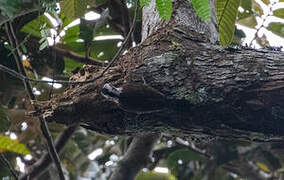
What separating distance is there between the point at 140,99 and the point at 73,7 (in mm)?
701

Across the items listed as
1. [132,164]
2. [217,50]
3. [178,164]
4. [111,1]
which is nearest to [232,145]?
[178,164]

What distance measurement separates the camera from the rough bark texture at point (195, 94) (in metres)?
1.14

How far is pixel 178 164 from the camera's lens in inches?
111

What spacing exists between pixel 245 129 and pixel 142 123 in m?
0.29

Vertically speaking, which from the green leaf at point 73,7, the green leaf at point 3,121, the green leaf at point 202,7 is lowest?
the green leaf at point 3,121

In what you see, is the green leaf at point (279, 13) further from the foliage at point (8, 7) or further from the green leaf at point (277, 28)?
the foliage at point (8, 7)

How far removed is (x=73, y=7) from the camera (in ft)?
5.55

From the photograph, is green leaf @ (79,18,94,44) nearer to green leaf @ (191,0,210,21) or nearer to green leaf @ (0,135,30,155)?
green leaf @ (0,135,30,155)

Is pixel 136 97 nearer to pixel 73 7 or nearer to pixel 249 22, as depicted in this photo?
pixel 73 7

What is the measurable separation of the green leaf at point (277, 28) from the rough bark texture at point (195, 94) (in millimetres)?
1219

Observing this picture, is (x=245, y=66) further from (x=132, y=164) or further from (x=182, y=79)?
(x=132, y=164)

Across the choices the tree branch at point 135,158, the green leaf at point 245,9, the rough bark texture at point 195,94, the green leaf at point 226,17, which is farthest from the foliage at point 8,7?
the green leaf at point 245,9

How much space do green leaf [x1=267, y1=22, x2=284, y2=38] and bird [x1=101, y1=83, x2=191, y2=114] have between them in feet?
4.65

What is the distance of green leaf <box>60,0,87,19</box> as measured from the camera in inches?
66.0
